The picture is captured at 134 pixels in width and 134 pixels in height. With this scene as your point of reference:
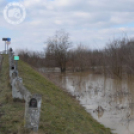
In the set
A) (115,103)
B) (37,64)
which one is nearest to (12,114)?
(115,103)

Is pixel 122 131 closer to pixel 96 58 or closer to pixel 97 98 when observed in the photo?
pixel 97 98

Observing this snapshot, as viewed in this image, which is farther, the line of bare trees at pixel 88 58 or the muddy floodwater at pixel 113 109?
the line of bare trees at pixel 88 58

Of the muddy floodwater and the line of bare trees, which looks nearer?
the muddy floodwater

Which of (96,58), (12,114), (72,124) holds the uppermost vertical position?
(96,58)

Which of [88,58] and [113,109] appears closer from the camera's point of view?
[113,109]

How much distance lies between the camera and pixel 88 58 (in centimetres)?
3662

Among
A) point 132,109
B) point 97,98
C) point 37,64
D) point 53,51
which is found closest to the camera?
point 132,109

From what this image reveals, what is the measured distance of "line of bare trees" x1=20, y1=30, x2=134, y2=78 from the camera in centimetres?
2549

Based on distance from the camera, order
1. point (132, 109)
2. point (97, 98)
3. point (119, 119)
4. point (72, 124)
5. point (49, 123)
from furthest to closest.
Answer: point (97, 98), point (132, 109), point (119, 119), point (72, 124), point (49, 123)

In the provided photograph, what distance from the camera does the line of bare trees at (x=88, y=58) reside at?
25487mm

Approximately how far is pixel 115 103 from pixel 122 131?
15.3ft

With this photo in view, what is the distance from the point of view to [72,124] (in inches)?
255

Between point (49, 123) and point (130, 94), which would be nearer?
point (49, 123)

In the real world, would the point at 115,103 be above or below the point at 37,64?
below
